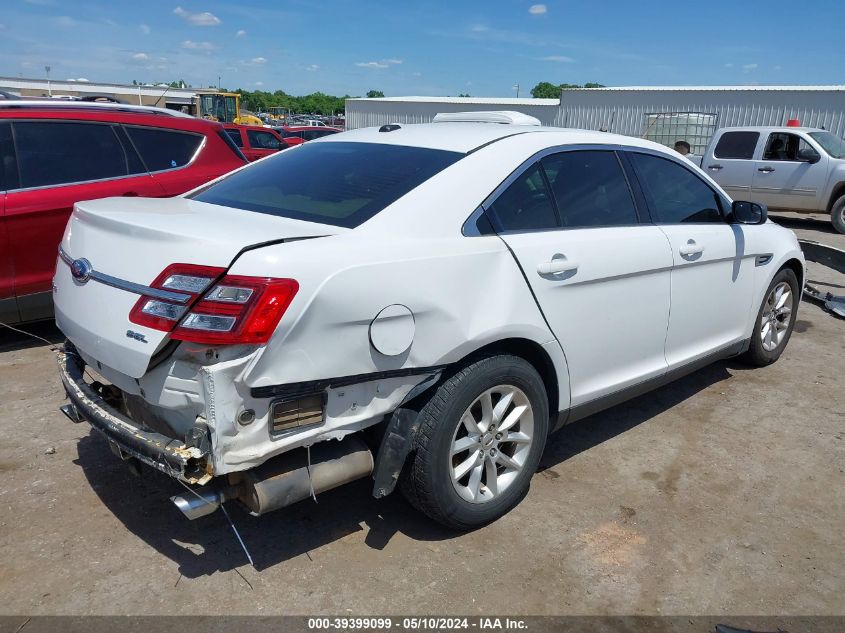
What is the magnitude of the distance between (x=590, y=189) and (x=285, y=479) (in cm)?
210

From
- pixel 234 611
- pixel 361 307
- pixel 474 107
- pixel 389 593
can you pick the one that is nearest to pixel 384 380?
pixel 361 307

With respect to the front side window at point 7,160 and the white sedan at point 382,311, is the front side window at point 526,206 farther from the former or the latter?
the front side window at point 7,160

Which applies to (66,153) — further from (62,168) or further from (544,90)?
(544,90)

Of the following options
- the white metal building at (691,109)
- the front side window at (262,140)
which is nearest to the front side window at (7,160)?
the front side window at (262,140)

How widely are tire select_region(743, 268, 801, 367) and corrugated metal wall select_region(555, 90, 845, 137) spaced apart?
20133 mm

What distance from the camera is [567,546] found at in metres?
3.03

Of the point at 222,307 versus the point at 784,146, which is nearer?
the point at 222,307

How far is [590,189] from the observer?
353cm

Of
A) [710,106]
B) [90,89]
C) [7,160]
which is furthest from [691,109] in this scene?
[90,89]

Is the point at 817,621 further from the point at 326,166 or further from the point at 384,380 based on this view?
the point at 326,166

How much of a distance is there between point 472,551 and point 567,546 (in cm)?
43

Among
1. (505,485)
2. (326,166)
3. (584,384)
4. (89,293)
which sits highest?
(326,166)

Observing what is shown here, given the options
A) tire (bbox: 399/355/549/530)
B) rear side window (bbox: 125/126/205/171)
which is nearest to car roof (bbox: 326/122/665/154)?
tire (bbox: 399/355/549/530)

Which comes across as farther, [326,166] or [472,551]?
[326,166]
